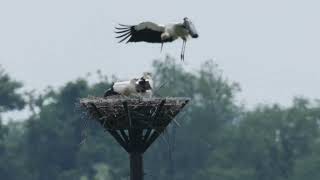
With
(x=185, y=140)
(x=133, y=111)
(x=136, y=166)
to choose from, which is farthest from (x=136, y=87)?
(x=185, y=140)

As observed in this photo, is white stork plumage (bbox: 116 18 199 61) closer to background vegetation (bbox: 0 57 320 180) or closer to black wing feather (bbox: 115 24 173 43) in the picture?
black wing feather (bbox: 115 24 173 43)

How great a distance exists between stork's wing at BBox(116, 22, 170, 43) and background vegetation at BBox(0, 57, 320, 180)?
9528 centimetres

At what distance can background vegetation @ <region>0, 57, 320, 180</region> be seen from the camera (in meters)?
161

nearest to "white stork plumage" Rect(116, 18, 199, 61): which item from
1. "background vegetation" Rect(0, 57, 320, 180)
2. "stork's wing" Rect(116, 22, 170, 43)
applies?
"stork's wing" Rect(116, 22, 170, 43)

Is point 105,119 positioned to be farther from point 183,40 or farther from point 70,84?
point 70,84

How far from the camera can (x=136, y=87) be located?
60.2 m

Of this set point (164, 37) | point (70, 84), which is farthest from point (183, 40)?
point (70, 84)

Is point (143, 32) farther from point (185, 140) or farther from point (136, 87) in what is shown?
point (185, 140)

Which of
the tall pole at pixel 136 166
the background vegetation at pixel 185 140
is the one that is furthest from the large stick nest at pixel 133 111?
the background vegetation at pixel 185 140

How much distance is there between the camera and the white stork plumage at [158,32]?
5972 cm

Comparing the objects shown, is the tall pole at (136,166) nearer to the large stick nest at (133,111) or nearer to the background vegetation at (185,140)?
the large stick nest at (133,111)

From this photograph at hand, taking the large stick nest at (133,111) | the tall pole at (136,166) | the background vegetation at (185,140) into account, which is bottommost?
the tall pole at (136,166)

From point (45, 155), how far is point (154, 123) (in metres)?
115

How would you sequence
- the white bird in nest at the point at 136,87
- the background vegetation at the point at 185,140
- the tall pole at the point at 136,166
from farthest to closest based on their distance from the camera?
the background vegetation at the point at 185,140 < the white bird in nest at the point at 136,87 < the tall pole at the point at 136,166
